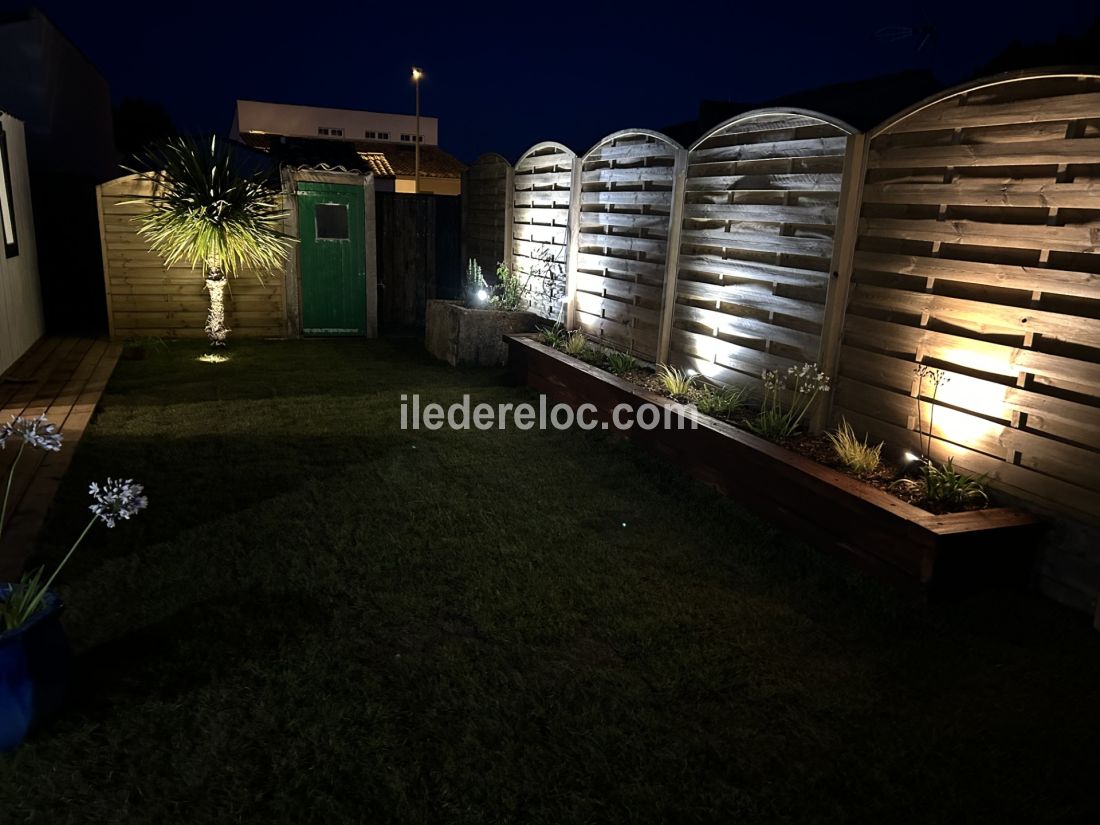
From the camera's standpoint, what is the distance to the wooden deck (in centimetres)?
381

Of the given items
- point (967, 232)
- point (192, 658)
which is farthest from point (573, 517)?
point (967, 232)

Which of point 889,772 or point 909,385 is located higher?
point 909,385

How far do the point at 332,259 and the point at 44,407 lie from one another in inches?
173

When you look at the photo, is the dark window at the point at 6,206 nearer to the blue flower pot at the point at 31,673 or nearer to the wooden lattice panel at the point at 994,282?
the blue flower pot at the point at 31,673

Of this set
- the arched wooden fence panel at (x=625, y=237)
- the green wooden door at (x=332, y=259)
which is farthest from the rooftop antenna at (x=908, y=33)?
the green wooden door at (x=332, y=259)

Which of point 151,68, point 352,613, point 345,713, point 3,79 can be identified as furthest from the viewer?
point 151,68

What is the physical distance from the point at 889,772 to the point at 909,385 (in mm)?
2295

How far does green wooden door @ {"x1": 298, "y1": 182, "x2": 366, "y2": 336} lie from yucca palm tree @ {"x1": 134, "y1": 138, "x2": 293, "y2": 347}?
59 cm

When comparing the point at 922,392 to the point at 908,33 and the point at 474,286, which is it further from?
the point at 474,286

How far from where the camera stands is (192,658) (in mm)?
2818

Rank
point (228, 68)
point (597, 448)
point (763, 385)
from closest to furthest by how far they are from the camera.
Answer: point (763, 385)
point (597, 448)
point (228, 68)

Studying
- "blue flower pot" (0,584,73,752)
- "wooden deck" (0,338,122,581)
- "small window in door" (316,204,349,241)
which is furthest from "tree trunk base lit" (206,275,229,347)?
"blue flower pot" (0,584,73,752)

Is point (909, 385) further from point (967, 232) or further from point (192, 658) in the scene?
point (192, 658)

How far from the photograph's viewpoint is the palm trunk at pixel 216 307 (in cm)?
853
